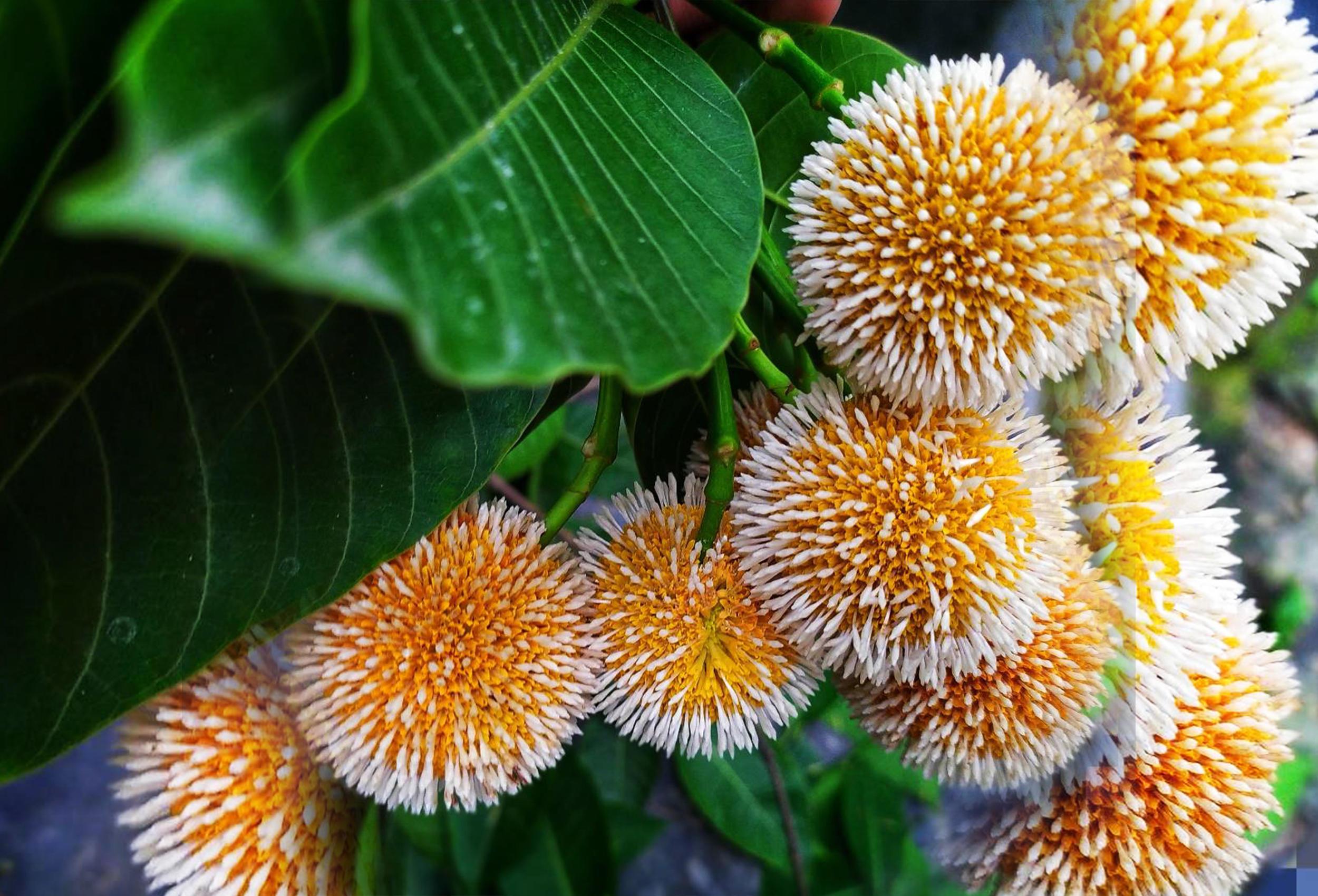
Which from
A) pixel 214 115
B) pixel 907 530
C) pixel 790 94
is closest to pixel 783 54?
pixel 790 94

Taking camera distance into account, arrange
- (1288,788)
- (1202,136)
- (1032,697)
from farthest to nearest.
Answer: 1. (1288,788)
2. (1032,697)
3. (1202,136)

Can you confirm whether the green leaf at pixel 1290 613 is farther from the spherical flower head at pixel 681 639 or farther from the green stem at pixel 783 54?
the green stem at pixel 783 54

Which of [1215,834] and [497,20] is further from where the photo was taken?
[1215,834]

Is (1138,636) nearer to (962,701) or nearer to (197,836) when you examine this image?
(962,701)

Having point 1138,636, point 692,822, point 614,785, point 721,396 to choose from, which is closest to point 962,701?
point 1138,636

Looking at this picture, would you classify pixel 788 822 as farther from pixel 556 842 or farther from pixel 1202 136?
pixel 1202 136

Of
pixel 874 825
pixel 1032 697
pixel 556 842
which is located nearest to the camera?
pixel 1032 697

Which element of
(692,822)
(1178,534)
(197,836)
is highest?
(1178,534)

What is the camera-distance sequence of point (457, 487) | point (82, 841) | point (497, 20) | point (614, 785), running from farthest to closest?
1. point (614, 785)
2. point (82, 841)
3. point (457, 487)
4. point (497, 20)
